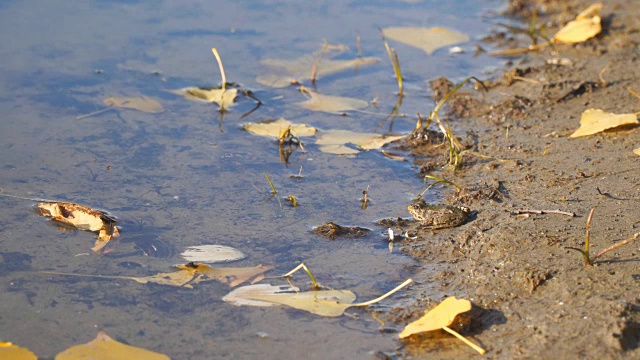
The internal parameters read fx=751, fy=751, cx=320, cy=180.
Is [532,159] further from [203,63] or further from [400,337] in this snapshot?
[203,63]

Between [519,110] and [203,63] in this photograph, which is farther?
[203,63]

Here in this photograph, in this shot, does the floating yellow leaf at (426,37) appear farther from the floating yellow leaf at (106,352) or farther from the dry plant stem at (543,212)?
the floating yellow leaf at (106,352)

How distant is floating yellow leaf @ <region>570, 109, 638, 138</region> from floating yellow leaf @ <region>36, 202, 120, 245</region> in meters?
1.90

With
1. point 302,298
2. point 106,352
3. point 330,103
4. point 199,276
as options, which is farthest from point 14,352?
point 330,103

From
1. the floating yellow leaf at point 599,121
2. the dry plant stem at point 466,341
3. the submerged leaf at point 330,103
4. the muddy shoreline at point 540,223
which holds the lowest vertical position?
the submerged leaf at point 330,103

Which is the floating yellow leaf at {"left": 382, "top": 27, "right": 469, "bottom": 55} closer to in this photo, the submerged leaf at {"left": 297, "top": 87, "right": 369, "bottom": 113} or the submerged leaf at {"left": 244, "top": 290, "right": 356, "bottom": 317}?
the submerged leaf at {"left": 297, "top": 87, "right": 369, "bottom": 113}

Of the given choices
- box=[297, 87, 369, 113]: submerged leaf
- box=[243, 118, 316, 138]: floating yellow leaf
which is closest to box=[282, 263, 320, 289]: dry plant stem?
box=[243, 118, 316, 138]: floating yellow leaf

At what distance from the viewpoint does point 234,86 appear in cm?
384

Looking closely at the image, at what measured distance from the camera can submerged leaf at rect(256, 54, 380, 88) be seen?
3.95m

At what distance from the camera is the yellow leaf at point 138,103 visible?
3584 mm

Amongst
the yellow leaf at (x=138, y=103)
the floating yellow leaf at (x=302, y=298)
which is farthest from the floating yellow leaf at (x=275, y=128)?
the floating yellow leaf at (x=302, y=298)

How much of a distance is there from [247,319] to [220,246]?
418 millimetres

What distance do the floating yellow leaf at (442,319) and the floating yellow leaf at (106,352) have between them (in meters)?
0.68

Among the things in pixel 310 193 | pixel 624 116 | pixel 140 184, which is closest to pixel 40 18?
pixel 140 184
